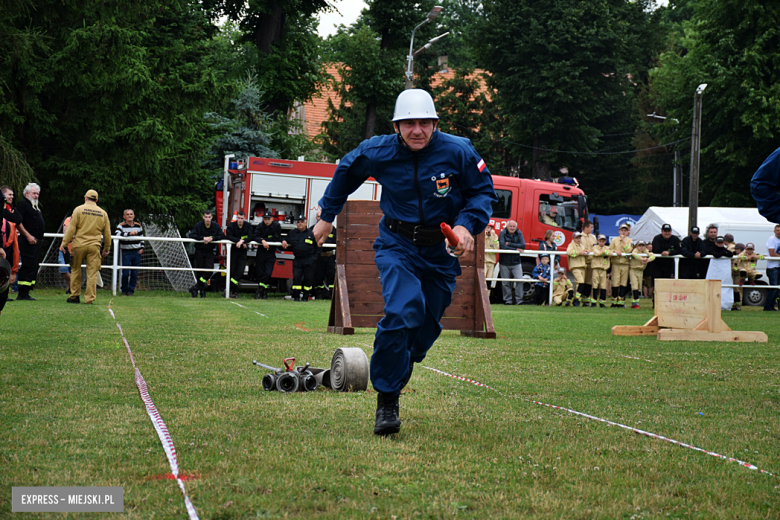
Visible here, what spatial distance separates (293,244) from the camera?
66.9 ft

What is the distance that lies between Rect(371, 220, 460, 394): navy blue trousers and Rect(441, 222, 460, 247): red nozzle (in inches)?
11.3

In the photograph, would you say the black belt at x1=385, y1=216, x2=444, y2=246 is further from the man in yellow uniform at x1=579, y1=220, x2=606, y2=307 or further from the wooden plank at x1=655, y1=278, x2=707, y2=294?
the man in yellow uniform at x1=579, y1=220, x2=606, y2=307

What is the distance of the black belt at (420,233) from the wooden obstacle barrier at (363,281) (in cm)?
636

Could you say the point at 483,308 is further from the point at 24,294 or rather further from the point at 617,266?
the point at 617,266

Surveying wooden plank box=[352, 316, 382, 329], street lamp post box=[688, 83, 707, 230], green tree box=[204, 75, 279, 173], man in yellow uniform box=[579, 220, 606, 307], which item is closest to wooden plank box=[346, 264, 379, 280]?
wooden plank box=[352, 316, 382, 329]

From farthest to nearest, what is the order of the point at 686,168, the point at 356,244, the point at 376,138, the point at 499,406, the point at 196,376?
the point at 686,168
the point at 356,244
the point at 196,376
the point at 499,406
the point at 376,138

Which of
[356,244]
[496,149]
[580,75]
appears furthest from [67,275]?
[496,149]

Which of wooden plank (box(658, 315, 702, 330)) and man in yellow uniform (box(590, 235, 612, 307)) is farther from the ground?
man in yellow uniform (box(590, 235, 612, 307))

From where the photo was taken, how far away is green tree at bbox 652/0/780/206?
112ft

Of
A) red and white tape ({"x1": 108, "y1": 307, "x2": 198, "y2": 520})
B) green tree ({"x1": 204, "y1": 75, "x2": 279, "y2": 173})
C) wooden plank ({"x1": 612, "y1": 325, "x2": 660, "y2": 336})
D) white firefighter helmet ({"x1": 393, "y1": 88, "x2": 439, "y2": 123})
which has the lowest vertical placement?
red and white tape ({"x1": 108, "y1": 307, "x2": 198, "y2": 520})

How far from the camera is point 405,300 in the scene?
16.3ft

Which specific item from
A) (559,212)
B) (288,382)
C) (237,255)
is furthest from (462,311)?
(559,212)

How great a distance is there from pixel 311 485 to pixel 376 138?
2.50m

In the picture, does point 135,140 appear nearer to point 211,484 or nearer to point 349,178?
point 349,178
